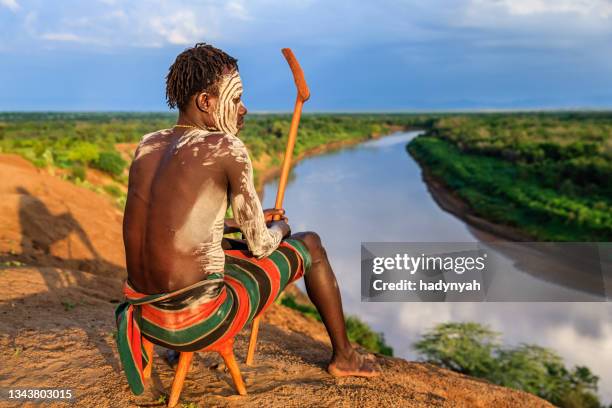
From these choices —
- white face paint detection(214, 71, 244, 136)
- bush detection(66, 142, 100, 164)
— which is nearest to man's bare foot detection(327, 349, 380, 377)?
white face paint detection(214, 71, 244, 136)

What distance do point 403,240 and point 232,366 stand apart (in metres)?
11.7

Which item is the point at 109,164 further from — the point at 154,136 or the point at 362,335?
the point at 154,136

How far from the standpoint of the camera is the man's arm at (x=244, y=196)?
2.04 meters

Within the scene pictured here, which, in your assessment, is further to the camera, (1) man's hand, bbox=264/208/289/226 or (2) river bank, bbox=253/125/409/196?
(2) river bank, bbox=253/125/409/196

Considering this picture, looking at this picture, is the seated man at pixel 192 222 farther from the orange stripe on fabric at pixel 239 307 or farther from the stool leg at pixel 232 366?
the stool leg at pixel 232 366

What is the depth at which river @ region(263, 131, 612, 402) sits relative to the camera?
786 centimetres

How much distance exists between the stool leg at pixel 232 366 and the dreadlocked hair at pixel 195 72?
1.11m

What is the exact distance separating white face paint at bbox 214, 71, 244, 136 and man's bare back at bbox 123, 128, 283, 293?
144 millimetres

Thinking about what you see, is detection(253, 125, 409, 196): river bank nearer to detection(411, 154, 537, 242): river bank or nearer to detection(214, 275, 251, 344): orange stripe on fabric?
detection(411, 154, 537, 242): river bank

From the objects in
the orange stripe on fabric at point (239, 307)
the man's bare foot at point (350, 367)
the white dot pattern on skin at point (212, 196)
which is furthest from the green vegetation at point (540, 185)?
the white dot pattern on skin at point (212, 196)

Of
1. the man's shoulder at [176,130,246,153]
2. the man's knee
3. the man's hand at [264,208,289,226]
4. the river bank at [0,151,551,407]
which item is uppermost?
the man's shoulder at [176,130,246,153]

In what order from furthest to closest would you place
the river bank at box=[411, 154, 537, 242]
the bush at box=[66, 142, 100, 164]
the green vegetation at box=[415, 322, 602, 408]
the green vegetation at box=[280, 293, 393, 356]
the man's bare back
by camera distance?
the bush at box=[66, 142, 100, 164] → the river bank at box=[411, 154, 537, 242] → the green vegetation at box=[280, 293, 393, 356] → the green vegetation at box=[415, 322, 602, 408] → the man's bare back

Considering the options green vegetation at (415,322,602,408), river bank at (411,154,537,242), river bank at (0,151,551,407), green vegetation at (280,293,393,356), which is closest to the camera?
river bank at (0,151,551,407)

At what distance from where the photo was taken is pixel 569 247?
1297cm
